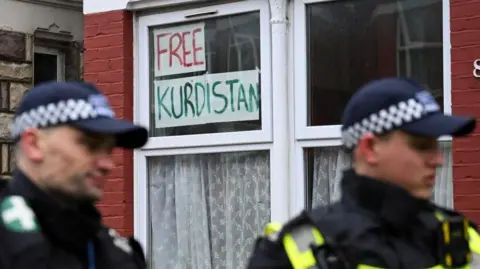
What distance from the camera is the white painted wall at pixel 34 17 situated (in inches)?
325

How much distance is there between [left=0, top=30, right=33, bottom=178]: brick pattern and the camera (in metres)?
8.28

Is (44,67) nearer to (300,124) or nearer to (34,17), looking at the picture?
(34,17)

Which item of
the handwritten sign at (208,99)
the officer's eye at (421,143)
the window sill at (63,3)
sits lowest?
the officer's eye at (421,143)

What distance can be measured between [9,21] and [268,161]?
2.96 metres

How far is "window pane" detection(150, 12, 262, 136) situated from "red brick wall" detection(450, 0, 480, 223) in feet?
4.58

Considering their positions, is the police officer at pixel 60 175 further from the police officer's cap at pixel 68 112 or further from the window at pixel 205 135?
the window at pixel 205 135

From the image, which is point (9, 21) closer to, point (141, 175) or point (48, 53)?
point (48, 53)

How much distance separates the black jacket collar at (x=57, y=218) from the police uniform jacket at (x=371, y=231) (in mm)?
500

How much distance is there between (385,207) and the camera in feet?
9.28

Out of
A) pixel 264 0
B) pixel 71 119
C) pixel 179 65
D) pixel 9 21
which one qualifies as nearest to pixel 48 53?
pixel 9 21

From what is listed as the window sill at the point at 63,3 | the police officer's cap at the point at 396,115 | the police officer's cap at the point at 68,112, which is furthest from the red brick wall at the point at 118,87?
the police officer's cap at the point at 396,115

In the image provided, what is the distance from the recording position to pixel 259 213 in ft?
21.5

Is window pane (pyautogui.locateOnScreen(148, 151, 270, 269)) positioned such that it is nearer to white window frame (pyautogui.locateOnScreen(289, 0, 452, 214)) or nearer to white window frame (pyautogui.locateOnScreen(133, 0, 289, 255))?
white window frame (pyautogui.locateOnScreen(133, 0, 289, 255))

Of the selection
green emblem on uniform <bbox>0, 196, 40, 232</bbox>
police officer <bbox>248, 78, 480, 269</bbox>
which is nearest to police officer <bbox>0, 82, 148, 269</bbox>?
green emblem on uniform <bbox>0, 196, 40, 232</bbox>
